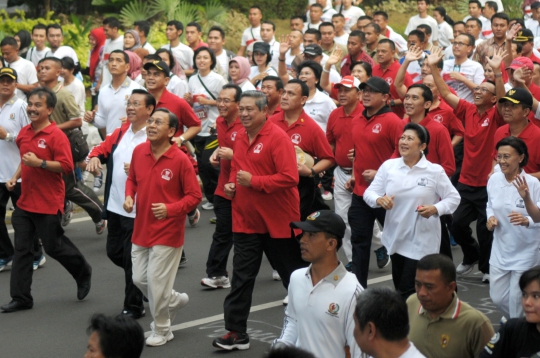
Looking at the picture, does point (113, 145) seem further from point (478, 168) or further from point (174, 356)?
point (478, 168)

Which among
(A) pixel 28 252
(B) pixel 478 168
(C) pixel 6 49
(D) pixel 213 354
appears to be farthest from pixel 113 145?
(C) pixel 6 49

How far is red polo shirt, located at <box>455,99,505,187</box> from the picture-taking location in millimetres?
9953

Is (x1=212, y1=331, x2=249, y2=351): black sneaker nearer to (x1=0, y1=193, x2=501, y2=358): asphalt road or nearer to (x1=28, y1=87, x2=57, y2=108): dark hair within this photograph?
(x1=0, y1=193, x2=501, y2=358): asphalt road

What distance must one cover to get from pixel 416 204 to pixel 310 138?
6.30 ft

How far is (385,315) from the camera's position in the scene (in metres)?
4.52

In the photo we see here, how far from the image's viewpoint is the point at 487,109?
10055 millimetres

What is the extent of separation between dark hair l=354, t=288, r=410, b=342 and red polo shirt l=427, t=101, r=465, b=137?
237 inches

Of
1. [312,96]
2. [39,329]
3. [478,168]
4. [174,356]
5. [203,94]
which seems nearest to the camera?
[174,356]

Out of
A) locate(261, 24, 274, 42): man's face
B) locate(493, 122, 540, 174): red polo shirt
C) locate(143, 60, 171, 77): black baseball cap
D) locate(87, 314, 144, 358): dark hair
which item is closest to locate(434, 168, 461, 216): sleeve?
locate(493, 122, 540, 174): red polo shirt

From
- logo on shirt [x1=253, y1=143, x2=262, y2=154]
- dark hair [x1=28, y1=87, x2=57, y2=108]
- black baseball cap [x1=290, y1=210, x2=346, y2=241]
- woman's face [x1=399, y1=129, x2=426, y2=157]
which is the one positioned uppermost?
dark hair [x1=28, y1=87, x2=57, y2=108]

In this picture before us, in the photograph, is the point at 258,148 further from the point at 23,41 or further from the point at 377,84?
the point at 23,41

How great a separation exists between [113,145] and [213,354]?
8.01 ft

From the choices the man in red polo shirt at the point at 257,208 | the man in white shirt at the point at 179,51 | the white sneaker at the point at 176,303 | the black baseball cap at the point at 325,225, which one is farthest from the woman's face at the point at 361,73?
the black baseball cap at the point at 325,225

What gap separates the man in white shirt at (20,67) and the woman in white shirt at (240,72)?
3090 mm
